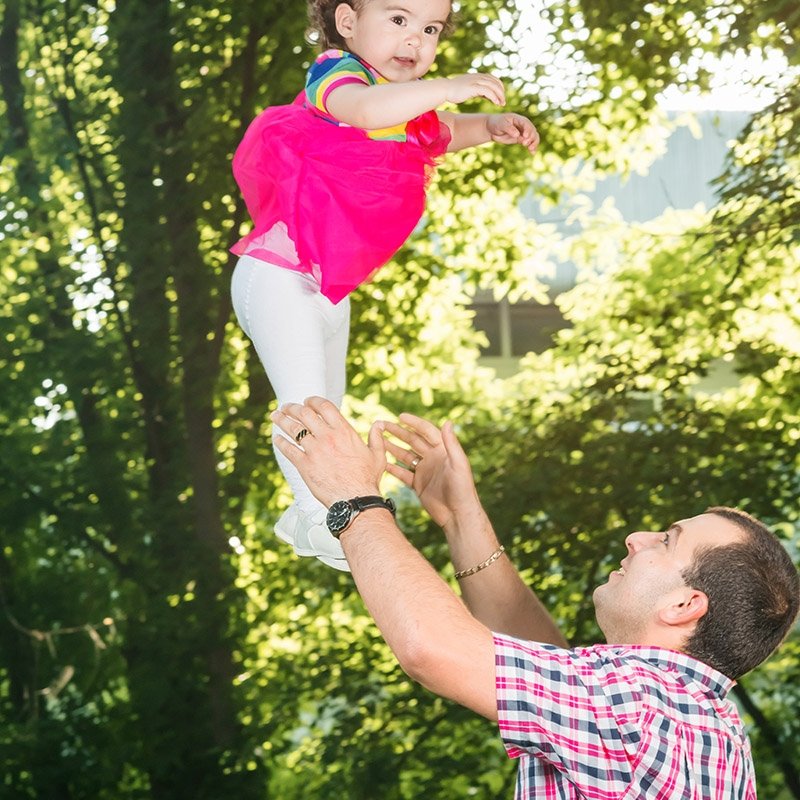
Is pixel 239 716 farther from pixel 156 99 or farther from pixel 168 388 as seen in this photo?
pixel 156 99

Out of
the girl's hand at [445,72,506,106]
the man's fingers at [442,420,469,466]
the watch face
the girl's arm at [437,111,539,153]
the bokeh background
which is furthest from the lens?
the bokeh background

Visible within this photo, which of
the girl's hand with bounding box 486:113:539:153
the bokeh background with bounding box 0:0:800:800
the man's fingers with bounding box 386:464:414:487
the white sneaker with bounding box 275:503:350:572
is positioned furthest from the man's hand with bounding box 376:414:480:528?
the bokeh background with bounding box 0:0:800:800

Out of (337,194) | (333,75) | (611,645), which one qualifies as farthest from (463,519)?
(333,75)

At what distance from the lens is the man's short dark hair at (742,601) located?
5.14 ft

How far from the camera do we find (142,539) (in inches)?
160

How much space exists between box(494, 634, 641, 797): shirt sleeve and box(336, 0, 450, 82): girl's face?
726mm

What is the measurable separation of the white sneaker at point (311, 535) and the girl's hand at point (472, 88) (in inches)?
22.2

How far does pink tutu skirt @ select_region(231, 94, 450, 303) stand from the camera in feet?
5.07

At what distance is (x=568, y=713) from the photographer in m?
1.41

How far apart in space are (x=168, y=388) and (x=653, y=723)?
9.64 feet

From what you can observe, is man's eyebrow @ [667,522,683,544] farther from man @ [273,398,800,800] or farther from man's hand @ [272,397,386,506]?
man's hand @ [272,397,386,506]

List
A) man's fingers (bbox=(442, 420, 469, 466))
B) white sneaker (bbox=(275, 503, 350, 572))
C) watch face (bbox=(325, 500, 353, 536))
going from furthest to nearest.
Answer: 1. man's fingers (bbox=(442, 420, 469, 466))
2. white sneaker (bbox=(275, 503, 350, 572))
3. watch face (bbox=(325, 500, 353, 536))

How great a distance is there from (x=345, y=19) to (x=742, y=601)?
93 centimetres

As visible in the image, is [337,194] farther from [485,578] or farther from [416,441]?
[485,578]
